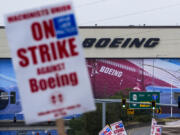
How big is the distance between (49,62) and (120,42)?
6349 cm

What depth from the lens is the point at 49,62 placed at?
4.55 meters

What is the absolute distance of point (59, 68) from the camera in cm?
458

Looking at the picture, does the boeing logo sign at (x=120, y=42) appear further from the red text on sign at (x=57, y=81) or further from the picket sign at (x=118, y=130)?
the red text on sign at (x=57, y=81)

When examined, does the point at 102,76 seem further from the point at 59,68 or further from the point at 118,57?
the point at 59,68

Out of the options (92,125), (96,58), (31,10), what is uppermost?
(31,10)

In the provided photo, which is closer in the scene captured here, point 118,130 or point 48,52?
point 48,52

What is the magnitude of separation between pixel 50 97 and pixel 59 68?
30 cm

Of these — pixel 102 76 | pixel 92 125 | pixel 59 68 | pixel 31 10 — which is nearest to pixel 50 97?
pixel 59 68

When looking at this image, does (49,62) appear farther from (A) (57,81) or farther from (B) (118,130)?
(B) (118,130)

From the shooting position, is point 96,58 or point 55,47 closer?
point 55,47

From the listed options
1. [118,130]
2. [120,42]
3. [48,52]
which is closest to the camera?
[48,52]

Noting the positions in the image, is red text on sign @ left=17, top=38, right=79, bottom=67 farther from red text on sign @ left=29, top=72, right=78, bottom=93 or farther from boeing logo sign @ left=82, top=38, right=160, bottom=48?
boeing logo sign @ left=82, top=38, right=160, bottom=48

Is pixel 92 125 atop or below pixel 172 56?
below

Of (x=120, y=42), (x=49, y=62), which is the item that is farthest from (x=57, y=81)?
(x=120, y=42)
